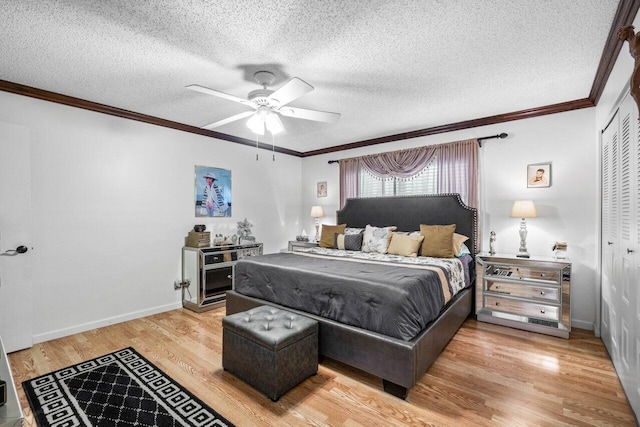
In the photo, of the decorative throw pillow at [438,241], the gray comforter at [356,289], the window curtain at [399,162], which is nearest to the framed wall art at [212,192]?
the gray comforter at [356,289]

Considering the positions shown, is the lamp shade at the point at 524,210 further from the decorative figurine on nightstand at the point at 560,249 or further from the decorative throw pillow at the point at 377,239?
the decorative throw pillow at the point at 377,239

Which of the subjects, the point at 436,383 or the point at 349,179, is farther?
the point at 349,179

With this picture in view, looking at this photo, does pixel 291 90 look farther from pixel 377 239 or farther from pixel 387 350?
pixel 377 239

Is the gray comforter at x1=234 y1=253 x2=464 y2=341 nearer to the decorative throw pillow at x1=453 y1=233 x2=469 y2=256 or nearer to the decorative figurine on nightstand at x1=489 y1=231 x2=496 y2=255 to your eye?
the decorative throw pillow at x1=453 y1=233 x2=469 y2=256

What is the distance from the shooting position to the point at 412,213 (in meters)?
4.51

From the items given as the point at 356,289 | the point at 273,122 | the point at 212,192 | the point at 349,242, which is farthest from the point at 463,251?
the point at 212,192

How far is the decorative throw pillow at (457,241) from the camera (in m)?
3.84

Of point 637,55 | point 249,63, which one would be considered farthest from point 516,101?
point 249,63

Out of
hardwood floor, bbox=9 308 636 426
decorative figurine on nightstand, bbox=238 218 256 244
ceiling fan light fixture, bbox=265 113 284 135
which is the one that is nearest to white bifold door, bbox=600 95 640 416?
hardwood floor, bbox=9 308 636 426

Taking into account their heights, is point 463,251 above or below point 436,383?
above

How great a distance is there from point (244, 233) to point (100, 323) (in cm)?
214

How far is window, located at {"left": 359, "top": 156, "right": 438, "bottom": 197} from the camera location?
14.9 feet

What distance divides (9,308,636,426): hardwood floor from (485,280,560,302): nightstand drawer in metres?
0.41

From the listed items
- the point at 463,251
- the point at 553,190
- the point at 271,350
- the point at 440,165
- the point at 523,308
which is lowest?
the point at 523,308
